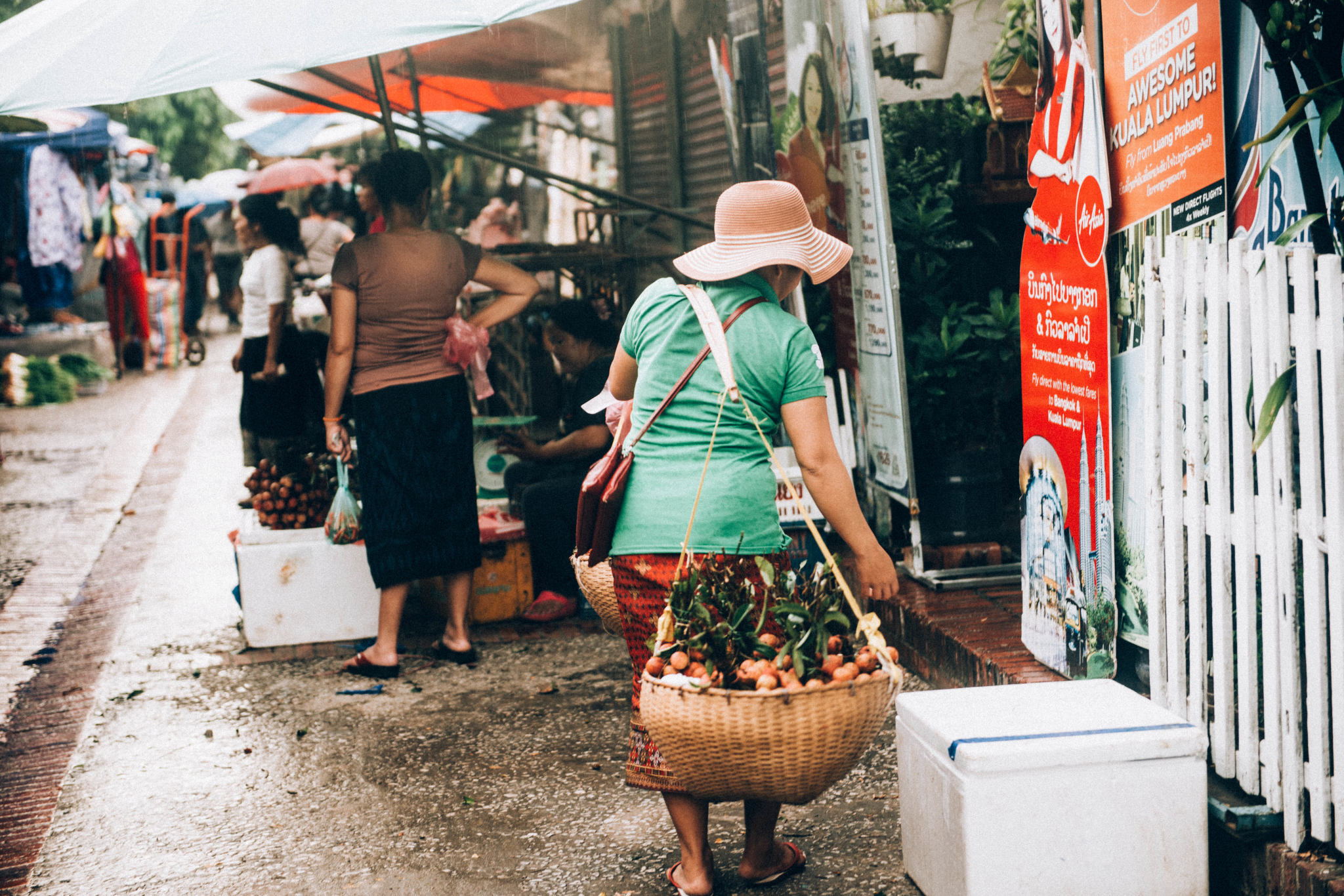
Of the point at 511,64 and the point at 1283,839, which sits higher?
the point at 511,64

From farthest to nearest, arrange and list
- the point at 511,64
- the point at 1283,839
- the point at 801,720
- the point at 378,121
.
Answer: the point at 511,64, the point at 378,121, the point at 1283,839, the point at 801,720

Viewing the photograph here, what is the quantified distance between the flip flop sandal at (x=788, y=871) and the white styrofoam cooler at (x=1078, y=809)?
1.89ft

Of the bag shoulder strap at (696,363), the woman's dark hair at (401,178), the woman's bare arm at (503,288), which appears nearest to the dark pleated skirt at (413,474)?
the woman's bare arm at (503,288)

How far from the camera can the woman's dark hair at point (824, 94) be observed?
5062mm

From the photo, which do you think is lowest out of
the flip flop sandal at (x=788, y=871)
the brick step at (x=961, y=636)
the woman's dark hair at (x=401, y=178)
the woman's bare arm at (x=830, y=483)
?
the flip flop sandal at (x=788, y=871)

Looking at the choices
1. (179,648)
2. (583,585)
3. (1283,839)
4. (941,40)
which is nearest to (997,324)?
(941,40)

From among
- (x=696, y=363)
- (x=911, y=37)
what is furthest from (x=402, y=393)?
(x=911, y=37)

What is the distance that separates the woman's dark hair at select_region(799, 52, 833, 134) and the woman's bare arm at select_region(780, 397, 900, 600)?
7.87 ft

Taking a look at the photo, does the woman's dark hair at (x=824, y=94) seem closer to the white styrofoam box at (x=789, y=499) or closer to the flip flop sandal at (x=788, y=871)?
the white styrofoam box at (x=789, y=499)

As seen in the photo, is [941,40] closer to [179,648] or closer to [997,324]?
[997,324]

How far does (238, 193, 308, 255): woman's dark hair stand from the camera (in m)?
6.96

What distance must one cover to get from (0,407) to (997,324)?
13.1 meters

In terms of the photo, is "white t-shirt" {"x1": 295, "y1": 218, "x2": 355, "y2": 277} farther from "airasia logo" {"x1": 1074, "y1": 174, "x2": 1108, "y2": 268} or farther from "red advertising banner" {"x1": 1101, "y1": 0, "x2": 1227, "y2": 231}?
"red advertising banner" {"x1": 1101, "y1": 0, "x2": 1227, "y2": 231}

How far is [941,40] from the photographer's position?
17.6ft
